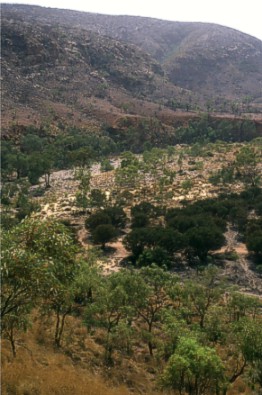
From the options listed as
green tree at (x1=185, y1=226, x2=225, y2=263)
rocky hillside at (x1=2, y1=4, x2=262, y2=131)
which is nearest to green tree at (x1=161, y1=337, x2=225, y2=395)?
green tree at (x1=185, y1=226, x2=225, y2=263)

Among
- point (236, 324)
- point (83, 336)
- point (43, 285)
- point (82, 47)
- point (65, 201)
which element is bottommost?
point (65, 201)

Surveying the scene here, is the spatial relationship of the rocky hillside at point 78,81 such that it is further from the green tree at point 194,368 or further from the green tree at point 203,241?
the green tree at point 194,368

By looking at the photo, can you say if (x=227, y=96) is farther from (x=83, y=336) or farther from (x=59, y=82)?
(x=83, y=336)

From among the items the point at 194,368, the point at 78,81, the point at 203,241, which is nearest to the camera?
the point at 194,368

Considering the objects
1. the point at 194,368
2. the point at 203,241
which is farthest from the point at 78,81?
the point at 194,368

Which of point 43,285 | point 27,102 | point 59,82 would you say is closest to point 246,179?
point 43,285

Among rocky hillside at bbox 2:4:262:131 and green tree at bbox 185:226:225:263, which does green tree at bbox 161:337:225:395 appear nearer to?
green tree at bbox 185:226:225:263

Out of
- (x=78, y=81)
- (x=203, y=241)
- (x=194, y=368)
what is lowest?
(x=203, y=241)

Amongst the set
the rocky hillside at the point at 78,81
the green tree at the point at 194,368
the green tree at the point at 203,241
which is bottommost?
the green tree at the point at 203,241

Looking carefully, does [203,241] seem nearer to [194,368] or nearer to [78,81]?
[194,368]

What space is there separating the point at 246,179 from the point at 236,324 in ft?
159

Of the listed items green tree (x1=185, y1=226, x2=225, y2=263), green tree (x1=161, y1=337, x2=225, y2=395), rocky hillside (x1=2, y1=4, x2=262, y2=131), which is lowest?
green tree (x1=185, y1=226, x2=225, y2=263)

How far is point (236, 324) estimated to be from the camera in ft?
67.7

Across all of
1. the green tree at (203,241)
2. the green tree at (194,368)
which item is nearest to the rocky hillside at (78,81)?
the green tree at (203,241)
